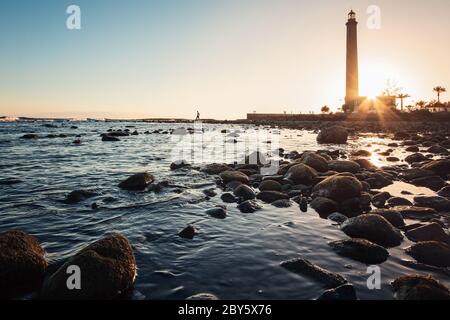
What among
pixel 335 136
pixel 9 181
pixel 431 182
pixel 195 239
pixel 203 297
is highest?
pixel 335 136

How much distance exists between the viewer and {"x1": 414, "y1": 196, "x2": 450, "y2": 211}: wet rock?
316 inches

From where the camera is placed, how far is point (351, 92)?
228 feet

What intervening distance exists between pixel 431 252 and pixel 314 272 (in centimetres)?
215

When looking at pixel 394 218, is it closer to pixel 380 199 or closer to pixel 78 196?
pixel 380 199

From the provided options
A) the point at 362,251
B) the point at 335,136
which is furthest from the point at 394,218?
the point at 335,136

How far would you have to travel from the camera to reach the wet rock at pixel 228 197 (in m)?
9.10

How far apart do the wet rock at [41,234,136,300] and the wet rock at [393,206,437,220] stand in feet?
20.6

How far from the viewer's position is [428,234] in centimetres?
607

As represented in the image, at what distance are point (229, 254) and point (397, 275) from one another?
2.67m

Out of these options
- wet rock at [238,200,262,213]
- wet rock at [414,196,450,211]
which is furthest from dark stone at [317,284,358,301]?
wet rock at [414,196,450,211]

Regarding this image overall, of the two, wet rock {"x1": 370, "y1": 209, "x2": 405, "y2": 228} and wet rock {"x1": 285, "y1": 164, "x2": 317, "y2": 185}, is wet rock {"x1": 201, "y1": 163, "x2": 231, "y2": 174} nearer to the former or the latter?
wet rock {"x1": 285, "y1": 164, "x2": 317, "y2": 185}

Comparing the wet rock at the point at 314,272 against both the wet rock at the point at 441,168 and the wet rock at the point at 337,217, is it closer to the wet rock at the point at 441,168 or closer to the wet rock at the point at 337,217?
the wet rock at the point at 337,217

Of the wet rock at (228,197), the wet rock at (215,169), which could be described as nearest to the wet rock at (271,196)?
the wet rock at (228,197)

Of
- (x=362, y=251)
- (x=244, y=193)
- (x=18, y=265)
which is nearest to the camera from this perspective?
(x=18, y=265)
